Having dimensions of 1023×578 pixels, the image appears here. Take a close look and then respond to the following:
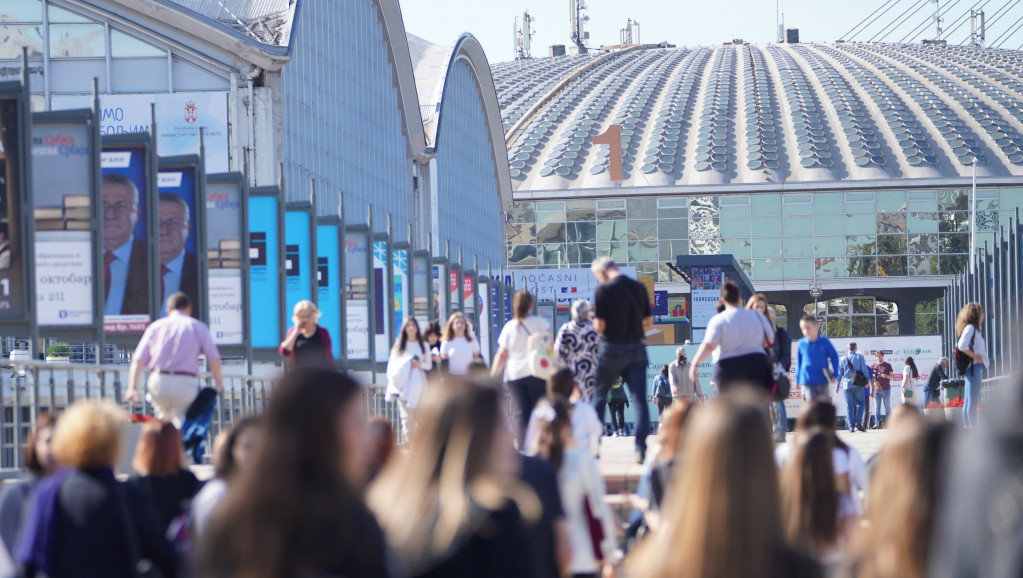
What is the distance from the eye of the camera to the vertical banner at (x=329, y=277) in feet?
75.3

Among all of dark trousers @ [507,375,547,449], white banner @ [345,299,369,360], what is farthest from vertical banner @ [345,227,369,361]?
dark trousers @ [507,375,547,449]

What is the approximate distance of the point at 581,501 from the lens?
6422 mm

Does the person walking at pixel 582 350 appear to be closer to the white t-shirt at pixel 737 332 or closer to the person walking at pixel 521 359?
the person walking at pixel 521 359

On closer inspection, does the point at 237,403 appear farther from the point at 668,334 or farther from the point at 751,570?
the point at 668,334

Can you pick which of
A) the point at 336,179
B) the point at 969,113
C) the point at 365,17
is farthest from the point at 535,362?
the point at 969,113

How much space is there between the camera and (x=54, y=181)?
48.7ft

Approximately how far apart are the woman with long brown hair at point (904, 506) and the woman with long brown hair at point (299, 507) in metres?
1.18

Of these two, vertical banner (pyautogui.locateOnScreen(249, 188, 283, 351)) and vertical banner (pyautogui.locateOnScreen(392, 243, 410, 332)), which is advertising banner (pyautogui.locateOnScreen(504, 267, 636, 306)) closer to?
vertical banner (pyautogui.locateOnScreen(392, 243, 410, 332))

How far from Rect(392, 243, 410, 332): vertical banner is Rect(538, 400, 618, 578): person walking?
22.3 m

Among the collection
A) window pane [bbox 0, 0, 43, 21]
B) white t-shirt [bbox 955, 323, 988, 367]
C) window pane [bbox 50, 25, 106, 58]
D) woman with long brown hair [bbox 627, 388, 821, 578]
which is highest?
window pane [bbox 0, 0, 43, 21]

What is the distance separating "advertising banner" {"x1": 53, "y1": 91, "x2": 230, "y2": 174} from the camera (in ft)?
94.5

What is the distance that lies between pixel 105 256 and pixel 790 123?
59.2 m

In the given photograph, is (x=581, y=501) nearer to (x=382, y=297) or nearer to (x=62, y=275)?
(x=62, y=275)

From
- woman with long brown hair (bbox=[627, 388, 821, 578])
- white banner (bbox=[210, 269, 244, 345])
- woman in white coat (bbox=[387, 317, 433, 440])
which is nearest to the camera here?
woman with long brown hair (bbox=[627, 388, 821, 578])
